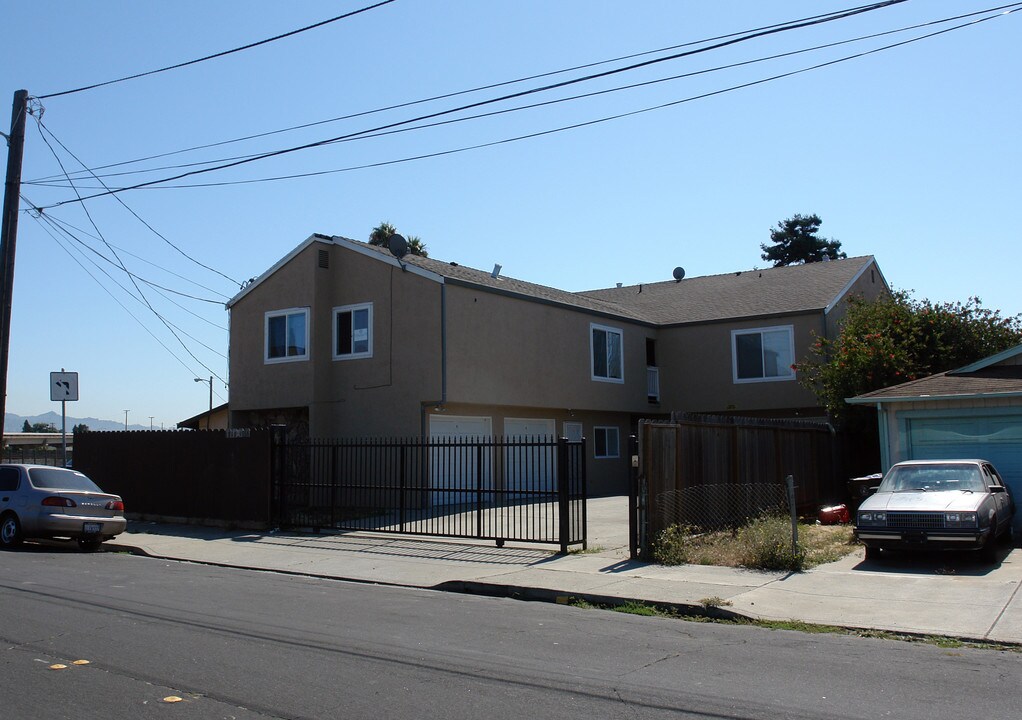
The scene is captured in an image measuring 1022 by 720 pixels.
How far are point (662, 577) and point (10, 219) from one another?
1517cm

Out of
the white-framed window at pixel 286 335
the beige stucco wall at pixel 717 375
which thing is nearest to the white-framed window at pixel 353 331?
the white-framed window at pixel 286 335

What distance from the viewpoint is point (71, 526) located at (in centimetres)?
1509

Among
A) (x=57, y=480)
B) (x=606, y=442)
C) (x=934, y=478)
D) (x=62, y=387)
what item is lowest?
(x=934, y=478)

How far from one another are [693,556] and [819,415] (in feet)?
50.2

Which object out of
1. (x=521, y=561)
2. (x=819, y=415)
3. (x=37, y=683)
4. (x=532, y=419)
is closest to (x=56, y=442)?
(x=532, y=419)

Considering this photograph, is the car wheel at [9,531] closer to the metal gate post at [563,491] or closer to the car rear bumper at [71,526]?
the car rear bumper at [71,526]

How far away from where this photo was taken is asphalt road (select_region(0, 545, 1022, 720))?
595 cm

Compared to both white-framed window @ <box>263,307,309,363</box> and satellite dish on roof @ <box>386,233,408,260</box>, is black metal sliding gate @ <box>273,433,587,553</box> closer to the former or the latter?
white-framed window @ <box>263,307,309,363</box>

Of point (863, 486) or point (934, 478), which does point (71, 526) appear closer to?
point (934, 478)

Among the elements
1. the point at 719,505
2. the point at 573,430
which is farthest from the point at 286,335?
the point at 719,505

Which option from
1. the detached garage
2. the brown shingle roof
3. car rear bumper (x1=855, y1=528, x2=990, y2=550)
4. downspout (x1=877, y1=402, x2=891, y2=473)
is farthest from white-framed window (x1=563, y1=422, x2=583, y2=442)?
car rear bumper (x1=855, y1=528, x2=990, y2=550)

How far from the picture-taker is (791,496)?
12.1 metres

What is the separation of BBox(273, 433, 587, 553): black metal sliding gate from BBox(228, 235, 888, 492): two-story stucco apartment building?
1421 mm

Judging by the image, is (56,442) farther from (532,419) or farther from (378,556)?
(378,556)
